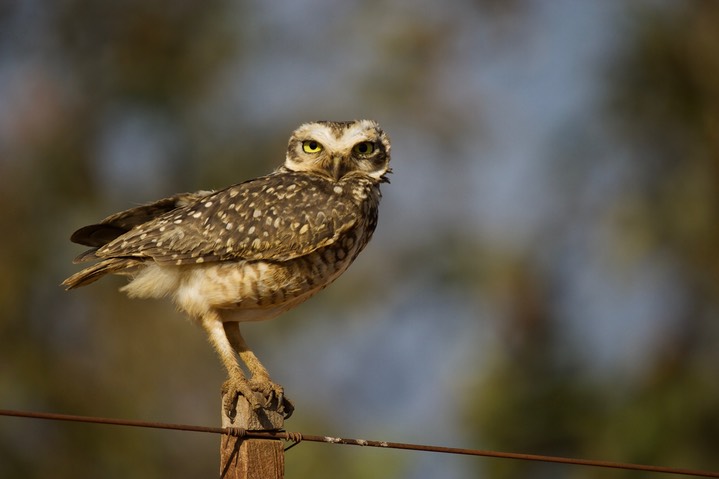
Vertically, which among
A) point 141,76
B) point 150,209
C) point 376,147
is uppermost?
point 141,76

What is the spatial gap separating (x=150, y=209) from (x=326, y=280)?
935 mm

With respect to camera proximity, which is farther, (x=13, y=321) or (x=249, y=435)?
(x=13, y=321)

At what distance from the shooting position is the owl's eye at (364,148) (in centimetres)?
555

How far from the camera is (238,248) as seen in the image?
16.1ft

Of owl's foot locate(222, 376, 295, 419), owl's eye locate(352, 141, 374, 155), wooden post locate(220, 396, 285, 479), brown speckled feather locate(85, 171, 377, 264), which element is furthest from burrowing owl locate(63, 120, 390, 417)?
wooden post locate(220, 396, 285, 479)

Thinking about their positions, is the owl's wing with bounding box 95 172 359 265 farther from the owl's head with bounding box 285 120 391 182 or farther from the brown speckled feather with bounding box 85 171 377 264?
the owl's head with bounding box 285 120 391 182

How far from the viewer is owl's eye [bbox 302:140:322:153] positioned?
5605 mm

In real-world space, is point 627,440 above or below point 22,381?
below

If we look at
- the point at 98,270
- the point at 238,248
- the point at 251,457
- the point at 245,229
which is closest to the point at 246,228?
the point at 245,229

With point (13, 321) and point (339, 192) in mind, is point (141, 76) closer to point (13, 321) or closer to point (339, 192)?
point (13, 321)

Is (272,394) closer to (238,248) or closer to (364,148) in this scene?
(238,248)

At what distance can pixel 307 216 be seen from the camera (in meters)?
4.96

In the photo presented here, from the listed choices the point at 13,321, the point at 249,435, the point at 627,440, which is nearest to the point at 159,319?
the point at 13,321

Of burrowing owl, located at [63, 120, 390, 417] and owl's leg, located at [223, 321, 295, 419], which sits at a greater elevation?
burrowing owl, located at [63, 120, 390, 417]
